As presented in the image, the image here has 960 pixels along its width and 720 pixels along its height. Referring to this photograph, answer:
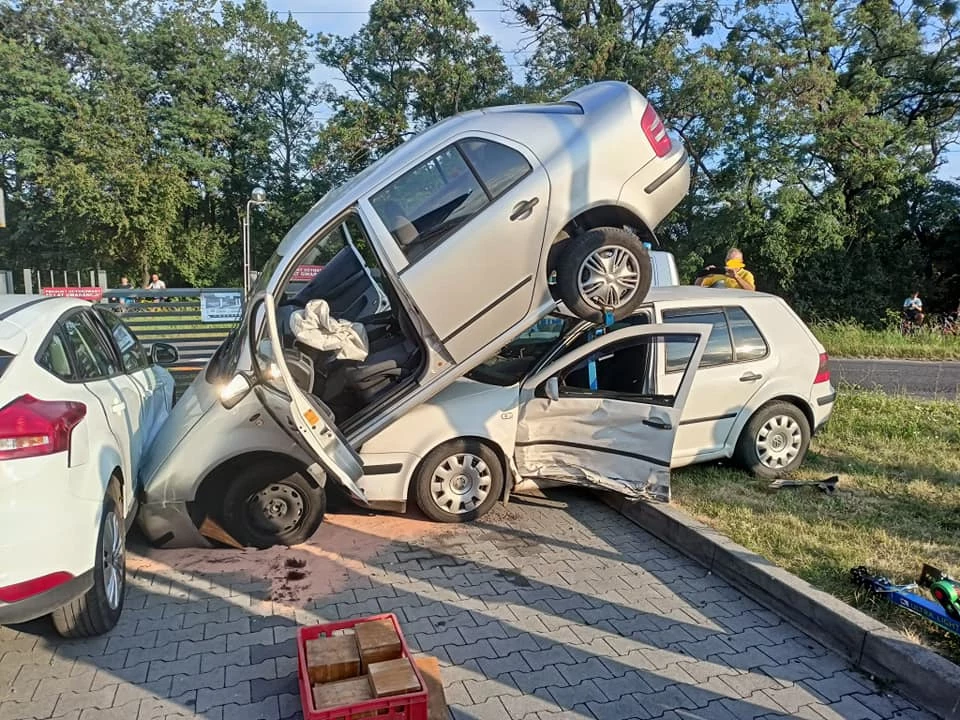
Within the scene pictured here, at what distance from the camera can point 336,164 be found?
23781mm

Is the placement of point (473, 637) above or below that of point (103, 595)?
below

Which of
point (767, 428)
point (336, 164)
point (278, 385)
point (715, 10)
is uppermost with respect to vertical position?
point (715, 10)

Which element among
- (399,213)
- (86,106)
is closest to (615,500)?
(399,213)

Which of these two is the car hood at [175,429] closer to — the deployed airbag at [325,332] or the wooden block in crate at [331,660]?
the deployed airbag at [325,332]

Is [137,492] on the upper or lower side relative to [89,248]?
lower

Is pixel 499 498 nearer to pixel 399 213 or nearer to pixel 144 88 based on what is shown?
pixel 399 213

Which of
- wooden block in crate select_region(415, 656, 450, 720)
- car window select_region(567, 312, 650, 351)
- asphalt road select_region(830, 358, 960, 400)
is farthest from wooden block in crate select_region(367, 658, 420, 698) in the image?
asphalt road select_region(830, 358, 960, 400)

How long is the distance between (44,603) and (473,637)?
1931 millimetres

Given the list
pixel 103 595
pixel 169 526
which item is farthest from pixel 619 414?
pixel 103 595

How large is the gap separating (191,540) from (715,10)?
25.3m

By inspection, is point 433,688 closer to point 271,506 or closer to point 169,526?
point 271,506

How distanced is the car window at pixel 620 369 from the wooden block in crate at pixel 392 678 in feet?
8.55

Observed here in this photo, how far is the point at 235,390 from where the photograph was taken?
4.22 metres

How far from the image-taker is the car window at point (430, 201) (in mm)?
4430
